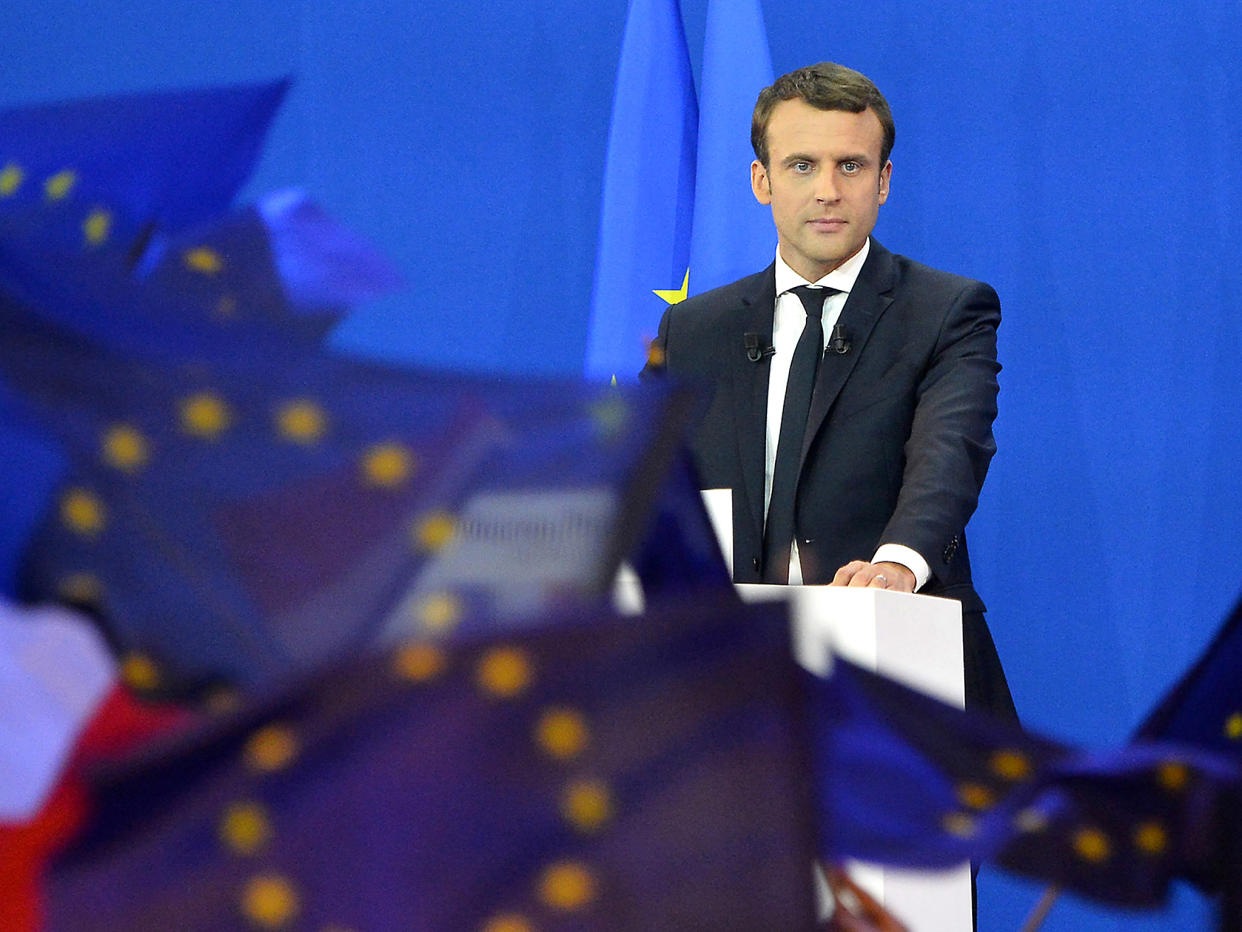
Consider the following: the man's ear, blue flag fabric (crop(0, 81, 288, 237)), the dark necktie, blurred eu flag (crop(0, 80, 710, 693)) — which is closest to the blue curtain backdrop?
the man's ear

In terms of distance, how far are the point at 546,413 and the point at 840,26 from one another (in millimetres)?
3379

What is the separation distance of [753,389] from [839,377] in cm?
11

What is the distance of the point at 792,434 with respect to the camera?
202 cm

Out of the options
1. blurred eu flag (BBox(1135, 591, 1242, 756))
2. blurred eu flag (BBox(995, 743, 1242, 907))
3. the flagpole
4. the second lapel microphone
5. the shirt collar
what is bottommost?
the flagpole

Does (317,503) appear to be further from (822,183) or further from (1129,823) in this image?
(822,183)

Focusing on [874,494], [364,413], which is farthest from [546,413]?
[874,494]

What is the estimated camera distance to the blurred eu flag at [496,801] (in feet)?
1.99

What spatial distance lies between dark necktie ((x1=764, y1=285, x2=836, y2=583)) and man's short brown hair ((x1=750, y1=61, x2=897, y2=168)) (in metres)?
0.26

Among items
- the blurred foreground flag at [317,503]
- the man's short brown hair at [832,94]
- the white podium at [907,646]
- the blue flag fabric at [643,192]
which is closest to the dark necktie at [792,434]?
the man's short brown hair at [832,94]

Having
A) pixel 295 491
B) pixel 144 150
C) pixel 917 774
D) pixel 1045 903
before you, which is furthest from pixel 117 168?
pixel 1045 903

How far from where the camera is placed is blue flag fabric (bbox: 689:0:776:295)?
3219 mm

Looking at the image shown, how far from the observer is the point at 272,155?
154 inches

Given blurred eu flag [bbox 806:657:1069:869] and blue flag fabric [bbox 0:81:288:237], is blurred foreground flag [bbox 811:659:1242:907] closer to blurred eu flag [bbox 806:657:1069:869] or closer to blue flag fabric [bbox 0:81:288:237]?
blurred eu flag [bbox 806:657:1069:869]

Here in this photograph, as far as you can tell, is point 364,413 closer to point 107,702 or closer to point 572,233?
point 107,702
